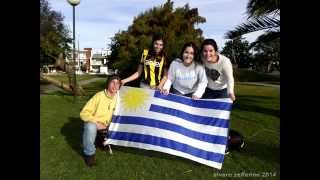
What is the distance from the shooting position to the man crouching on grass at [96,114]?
20.1 ft

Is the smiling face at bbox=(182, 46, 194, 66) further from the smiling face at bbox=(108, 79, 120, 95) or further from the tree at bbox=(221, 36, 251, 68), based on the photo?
the tree at bbox=(221, 36, 251, 68)

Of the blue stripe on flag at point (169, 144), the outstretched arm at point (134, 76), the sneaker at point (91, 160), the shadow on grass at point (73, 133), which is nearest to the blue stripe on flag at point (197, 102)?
the outstretched arm at point (134, 76)

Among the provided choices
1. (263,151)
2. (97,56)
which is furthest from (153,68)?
(263,151)

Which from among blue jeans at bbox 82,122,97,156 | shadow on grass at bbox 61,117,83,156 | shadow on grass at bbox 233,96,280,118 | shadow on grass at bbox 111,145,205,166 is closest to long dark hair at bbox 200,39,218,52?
shadow on grass at bbox 111,145,205,166

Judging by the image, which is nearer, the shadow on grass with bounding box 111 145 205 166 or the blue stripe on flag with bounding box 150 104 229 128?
the blue stripe on flag with bounding box 150 104 229 128

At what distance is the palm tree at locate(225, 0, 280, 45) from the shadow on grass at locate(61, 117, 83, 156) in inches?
140

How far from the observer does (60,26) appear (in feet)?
24.1

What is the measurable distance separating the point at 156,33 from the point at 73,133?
7.33 feet

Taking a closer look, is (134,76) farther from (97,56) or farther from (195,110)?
(97,56)

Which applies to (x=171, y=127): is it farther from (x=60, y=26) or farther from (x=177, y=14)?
(x=60, y=26)

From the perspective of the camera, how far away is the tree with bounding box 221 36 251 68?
7805 mm

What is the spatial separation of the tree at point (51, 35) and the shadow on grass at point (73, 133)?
4.36 ft
